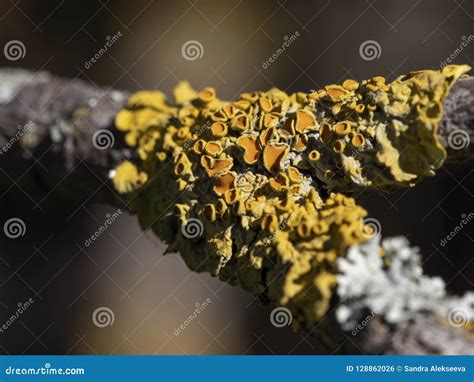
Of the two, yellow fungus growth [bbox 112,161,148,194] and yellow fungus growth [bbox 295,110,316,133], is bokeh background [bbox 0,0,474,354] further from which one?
yellow fungus growth [bbox 295,110,316,133]

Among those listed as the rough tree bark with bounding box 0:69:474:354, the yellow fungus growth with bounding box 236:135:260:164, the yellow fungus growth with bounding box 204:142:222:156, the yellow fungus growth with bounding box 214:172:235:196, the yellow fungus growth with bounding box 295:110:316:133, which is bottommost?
the rough tree bark with bounding box 0:69:474:354

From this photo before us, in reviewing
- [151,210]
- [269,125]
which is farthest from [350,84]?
[151,210]

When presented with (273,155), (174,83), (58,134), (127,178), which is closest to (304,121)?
(273,155)

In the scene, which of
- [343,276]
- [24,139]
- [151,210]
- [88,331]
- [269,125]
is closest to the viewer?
[343,276]

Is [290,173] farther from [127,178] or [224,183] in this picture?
[127,178]

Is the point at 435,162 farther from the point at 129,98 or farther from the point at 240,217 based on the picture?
the point at 129,98

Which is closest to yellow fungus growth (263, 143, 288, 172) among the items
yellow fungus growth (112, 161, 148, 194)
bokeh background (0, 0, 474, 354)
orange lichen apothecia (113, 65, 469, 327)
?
orange lichen apothecia (113, 65, 469, 327)
